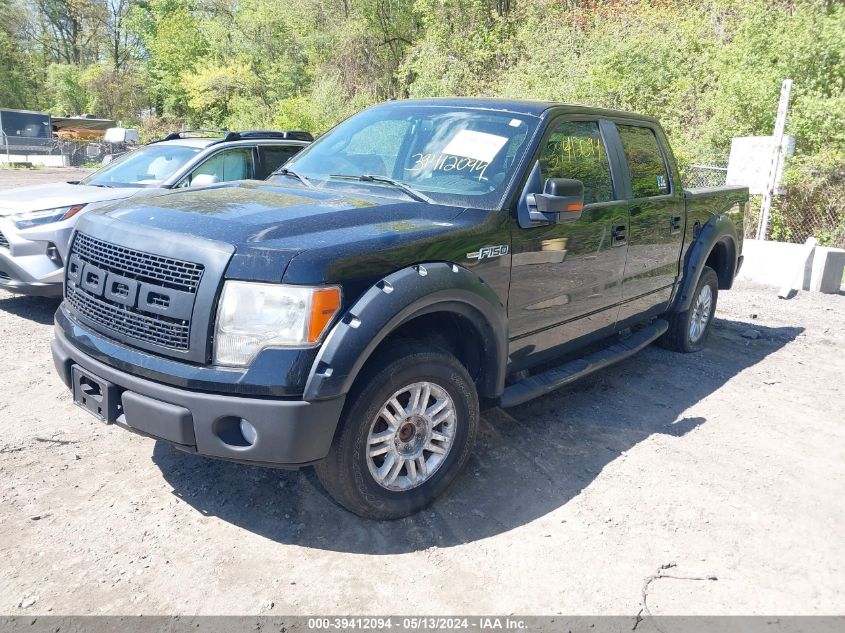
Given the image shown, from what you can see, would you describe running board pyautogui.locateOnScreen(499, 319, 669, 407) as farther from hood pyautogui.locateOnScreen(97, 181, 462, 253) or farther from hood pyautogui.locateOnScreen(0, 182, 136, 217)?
hood pyautogui.locateOnScreen(0, 182, 136, 217)

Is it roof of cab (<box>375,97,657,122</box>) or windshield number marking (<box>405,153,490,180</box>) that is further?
roof of cab (<box>375,97,657,122</box>)

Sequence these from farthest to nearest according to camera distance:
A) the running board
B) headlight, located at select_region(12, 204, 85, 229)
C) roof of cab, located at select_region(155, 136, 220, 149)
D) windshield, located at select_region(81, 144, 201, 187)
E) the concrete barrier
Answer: the concrete barrier → roof of cab, located at select_region(155, 136, 220, 149) → windshield, located at select_region(81, 144, 201, 187) → headlight, located at select_region(12, 204, 85, 229) → the running board

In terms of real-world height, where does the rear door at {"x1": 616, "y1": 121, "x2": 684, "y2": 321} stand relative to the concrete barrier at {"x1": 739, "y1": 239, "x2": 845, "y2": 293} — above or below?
above

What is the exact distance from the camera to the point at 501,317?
3.47 meters

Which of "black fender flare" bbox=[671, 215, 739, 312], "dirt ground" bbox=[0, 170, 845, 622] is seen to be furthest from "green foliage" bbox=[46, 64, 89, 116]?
"dirt ground" bbox=[0, 170, 845, 622]

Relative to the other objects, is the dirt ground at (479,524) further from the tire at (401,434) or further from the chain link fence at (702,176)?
the chain link fence at (702,176)

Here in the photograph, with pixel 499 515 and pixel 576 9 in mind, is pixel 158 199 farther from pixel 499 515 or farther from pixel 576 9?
pixel 576 9

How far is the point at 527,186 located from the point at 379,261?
1178mm

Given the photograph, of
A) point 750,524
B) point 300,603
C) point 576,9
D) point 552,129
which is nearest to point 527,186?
point 552,129

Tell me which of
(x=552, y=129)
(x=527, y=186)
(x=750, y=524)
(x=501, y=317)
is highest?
(x=552, y=129)

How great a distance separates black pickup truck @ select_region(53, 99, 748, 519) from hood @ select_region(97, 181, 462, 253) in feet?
0.04

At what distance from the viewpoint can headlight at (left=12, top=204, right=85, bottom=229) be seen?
19.8 ft

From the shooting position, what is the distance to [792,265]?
30.3ft

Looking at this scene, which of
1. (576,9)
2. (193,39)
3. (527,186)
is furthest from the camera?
(193,39)
